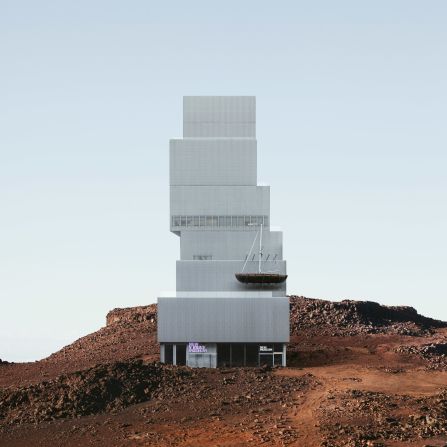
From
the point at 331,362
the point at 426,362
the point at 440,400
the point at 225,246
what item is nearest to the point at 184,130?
the point at 225,246

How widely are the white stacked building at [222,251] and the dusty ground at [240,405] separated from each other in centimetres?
511

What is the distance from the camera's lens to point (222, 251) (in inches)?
3364

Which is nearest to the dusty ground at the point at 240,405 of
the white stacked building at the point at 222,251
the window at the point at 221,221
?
the white stacked building at the point at 222,251

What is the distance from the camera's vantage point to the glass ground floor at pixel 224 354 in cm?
8131

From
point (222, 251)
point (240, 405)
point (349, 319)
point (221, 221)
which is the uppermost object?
point (221, 221)

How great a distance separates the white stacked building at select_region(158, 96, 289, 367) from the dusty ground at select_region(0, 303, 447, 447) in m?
5.11

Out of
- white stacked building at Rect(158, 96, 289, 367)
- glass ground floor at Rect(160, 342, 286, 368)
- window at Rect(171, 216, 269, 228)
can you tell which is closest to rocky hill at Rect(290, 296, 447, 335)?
glass ground floor at Rect(160, 342, 286, 368)

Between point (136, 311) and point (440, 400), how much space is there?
58152 millimetres

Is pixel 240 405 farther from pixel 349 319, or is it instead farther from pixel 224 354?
pixel 349 319

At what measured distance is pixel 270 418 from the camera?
61188 millimetres

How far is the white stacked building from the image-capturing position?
80.9 meters

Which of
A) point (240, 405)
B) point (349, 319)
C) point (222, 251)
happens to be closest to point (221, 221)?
point (222, 251)

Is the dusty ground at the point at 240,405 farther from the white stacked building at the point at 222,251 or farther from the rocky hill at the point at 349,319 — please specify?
the rocky hill at the point at 349,319

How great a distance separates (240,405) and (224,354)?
667 inches
